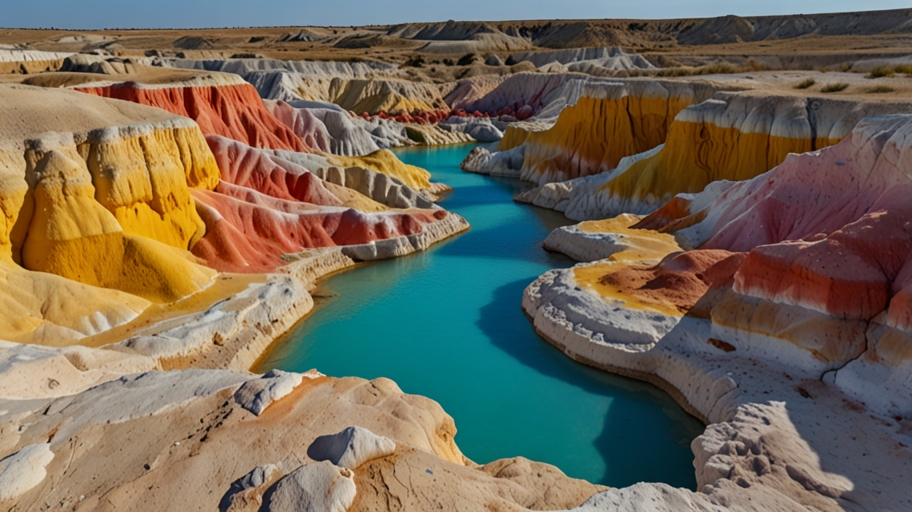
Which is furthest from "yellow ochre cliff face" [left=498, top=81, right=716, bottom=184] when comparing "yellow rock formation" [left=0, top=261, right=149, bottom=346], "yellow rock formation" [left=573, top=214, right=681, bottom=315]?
"yellow rock formation" [left=0, top=261, right=149, bottom=346]

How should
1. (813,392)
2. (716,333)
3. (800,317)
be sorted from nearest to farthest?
1. (813,392)
2. (800,317)
3. (716,333)

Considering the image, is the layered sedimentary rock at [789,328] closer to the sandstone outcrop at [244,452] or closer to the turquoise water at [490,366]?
the turquoise water at [490,366]

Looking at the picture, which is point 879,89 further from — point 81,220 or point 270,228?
point 81,220

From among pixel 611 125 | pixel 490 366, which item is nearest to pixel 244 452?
pixel 490 366

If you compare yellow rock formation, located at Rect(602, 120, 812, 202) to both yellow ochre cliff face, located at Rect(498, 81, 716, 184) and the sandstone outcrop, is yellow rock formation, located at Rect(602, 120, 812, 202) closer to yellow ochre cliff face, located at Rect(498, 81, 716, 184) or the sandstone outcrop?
yellow ochre cliff face, located at Rect(498, 81, 716, 184)

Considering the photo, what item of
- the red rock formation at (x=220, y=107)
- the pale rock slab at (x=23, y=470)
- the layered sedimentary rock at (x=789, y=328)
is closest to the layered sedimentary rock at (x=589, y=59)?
the red rock formation at (x=220, y=107)

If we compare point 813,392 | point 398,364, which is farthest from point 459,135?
point 813,392

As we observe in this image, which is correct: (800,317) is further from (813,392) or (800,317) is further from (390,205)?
(390,205)
